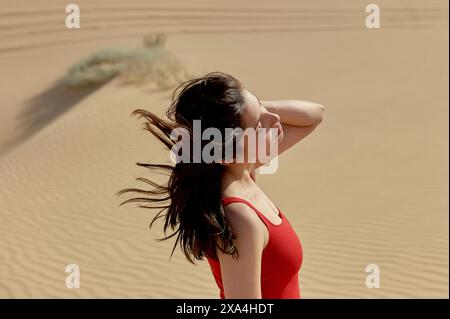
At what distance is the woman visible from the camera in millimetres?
1670

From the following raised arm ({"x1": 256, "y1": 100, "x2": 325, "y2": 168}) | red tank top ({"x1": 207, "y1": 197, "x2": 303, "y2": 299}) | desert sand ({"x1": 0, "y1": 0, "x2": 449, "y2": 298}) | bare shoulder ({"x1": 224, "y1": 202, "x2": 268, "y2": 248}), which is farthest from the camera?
desert sand ({"x1": 0, "y1": 0, "x2": 449, "y2": 298})

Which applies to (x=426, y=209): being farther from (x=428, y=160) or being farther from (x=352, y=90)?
(x=352, y=90)

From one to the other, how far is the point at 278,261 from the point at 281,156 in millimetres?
9636

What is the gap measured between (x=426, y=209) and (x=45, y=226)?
5129 millimetres

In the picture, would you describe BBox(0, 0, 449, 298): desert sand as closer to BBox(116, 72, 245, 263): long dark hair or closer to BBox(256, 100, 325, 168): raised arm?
BBox(256, 100, 325, 168): raised arm

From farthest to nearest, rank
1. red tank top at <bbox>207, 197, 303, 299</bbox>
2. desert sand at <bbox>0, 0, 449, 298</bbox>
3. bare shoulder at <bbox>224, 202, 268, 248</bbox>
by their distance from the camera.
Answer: desert sand at <bbox>0, 0, 449, 298</bbox>
red tank top at <bbox>207, 197, 303, 299</bbox>
bare shoulder at <bbox>224, 202, 268, 248</bbox>

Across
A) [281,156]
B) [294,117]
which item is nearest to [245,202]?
[294,117]

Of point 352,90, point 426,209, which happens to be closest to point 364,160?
point 426,209

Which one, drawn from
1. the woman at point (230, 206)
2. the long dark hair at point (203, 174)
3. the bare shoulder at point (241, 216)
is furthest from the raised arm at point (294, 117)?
the bare shoulder at point (241, 216)

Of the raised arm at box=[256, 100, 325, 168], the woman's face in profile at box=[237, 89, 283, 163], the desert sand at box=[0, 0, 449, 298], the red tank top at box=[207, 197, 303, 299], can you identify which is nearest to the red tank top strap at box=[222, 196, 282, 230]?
the red tank top at box=[207, 197, 303, 299]

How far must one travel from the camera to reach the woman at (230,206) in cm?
167

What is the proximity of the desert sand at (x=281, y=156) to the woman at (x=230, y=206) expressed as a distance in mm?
3107

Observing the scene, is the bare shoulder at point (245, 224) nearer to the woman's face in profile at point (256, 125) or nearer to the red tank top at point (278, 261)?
the red tank top at point (278, 261)

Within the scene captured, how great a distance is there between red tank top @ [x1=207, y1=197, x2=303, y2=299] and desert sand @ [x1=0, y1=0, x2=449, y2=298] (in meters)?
3.15
